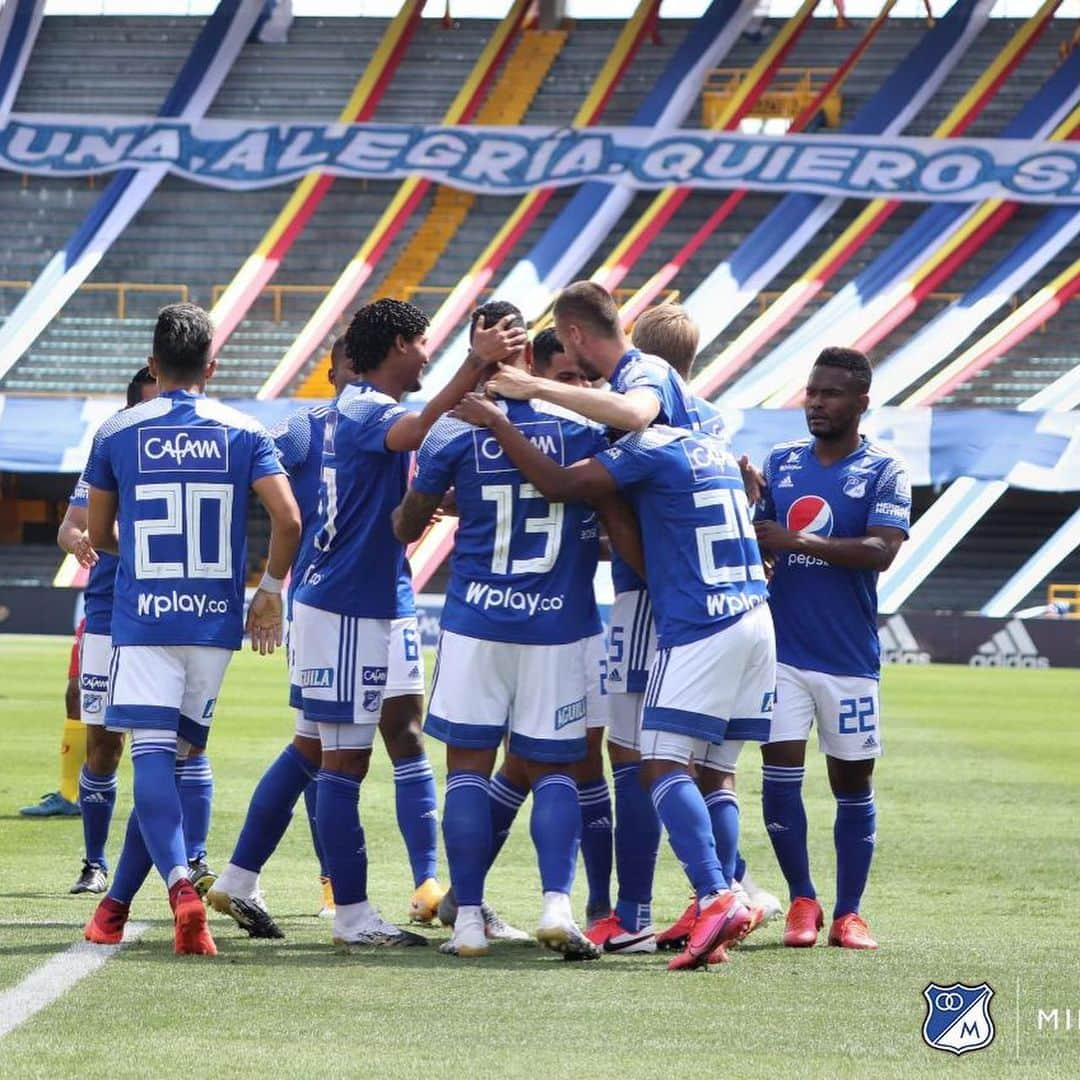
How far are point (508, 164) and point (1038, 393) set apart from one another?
9697mm

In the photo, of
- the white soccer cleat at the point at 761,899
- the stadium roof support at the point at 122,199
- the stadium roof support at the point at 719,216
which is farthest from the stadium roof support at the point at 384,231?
the white soccer cleat at the point at 761,899

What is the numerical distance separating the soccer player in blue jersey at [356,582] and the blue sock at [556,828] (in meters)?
0.59

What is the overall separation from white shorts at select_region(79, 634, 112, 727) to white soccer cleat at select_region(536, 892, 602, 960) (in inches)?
92.0

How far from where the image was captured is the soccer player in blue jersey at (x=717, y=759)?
6285 mm

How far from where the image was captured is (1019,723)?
58.7 ft

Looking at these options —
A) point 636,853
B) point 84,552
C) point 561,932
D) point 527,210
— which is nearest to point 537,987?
point 561,932

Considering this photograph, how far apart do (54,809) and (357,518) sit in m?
4.30

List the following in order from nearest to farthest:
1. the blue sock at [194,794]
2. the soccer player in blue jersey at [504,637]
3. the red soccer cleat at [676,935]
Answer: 1. the soccer player in blue jersey at [504,637]
2. the red soccer cleat at [676,935]
3. the blue sock at [194,794]

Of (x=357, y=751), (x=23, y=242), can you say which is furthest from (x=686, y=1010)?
(x=23, y=242)

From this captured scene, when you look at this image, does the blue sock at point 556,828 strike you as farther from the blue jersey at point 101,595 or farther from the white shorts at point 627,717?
the blue jersey at point 101,595

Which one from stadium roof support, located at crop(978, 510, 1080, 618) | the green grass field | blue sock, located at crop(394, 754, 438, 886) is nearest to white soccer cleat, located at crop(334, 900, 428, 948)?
the green grass field

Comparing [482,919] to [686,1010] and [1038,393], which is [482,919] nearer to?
[686,1010]

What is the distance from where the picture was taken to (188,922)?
230 inches

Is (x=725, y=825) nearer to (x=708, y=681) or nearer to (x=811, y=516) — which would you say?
(x=708, y=681)
